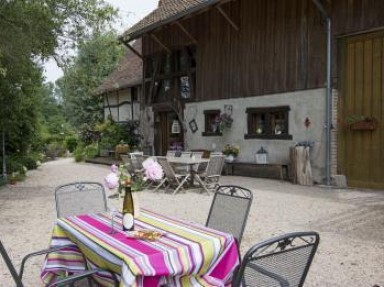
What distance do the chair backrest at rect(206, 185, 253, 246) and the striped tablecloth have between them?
55 cm

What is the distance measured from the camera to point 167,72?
1772cm

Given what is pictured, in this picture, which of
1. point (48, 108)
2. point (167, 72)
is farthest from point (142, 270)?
Answer: point (48, 108)

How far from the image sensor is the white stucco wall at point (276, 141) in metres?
11.4

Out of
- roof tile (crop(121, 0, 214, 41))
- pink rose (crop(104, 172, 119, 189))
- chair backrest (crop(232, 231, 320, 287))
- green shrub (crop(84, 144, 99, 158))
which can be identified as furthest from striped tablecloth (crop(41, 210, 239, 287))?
green shrub (crop(84, 144, 99, 158))

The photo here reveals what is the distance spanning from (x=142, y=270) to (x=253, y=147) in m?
11.3

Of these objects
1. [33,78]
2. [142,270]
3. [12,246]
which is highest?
[33,78]

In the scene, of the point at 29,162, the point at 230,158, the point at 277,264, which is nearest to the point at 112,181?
the point at 277,264

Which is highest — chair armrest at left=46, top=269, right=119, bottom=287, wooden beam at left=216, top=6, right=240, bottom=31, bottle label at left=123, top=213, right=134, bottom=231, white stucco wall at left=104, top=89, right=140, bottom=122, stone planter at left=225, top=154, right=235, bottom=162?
wooden beam at left=216, top=6, right=240, bottom=31

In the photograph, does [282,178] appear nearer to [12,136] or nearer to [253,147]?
[253,147]

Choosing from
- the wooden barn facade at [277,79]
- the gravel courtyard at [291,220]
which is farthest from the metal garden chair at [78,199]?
the wooden barn facade at [277,79]

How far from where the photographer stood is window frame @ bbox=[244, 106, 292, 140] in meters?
12.4

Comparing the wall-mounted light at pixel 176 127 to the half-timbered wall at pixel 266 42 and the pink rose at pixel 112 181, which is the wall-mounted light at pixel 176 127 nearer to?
the half-timbered wall at pixel 266 42

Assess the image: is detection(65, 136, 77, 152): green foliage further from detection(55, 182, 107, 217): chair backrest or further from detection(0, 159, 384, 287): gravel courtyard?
detection(55, 182, 107, 217): chair backrest

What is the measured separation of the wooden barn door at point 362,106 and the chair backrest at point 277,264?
8.46 meters
